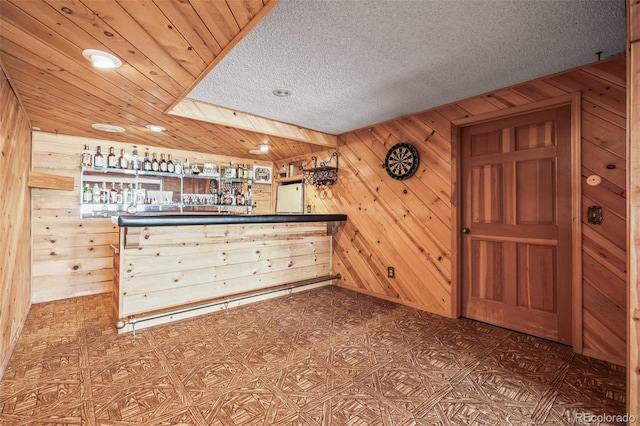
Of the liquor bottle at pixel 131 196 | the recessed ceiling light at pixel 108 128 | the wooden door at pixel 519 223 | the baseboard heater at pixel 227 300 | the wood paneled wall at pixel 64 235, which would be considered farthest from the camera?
the liquor bottle at pixel 131 196

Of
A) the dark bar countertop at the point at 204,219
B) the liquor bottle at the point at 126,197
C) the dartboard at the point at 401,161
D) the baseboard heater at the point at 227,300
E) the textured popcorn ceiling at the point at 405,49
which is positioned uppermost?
the textured popcorn ceiling at the point at 405,49

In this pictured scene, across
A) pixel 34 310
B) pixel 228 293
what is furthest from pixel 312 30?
pixel 34 310

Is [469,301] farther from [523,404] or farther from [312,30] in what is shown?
[312,30]

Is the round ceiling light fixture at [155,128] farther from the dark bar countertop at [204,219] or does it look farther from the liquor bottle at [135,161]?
the dark bar countertop at [204,219]

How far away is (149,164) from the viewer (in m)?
4.39

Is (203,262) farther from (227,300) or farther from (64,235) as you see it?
(64,235)

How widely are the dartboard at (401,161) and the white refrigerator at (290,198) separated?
1.96 metres

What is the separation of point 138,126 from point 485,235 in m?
4.22

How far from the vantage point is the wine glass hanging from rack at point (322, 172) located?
4.50m

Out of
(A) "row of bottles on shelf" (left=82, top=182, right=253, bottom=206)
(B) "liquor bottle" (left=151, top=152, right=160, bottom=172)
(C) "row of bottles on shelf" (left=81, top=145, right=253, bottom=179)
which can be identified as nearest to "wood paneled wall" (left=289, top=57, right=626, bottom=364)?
(A) "row of bottles on shelf" (left=82, top=182, right=253, bottom=206)

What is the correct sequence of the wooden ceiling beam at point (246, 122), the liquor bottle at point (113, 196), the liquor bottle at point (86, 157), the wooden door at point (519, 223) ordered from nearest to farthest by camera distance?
1. the wooden door at point (519, 223)
2. the wooden ceiling beam at point (246, 122)
3. the liquor bottle at point (86, 157)
4. the liquor bottle at point (113, 196)

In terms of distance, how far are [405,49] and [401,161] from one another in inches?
65.4

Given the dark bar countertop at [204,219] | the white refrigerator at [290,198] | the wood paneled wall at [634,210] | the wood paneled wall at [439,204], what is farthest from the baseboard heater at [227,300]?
the wood paneled wall at [634,210]

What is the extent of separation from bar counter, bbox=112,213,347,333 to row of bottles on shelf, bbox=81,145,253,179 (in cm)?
187
